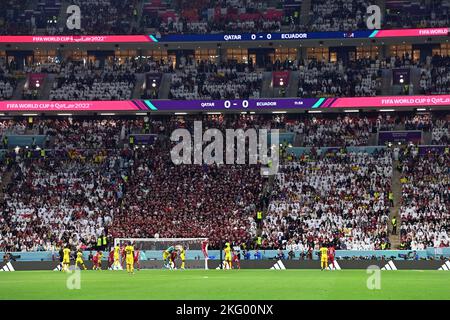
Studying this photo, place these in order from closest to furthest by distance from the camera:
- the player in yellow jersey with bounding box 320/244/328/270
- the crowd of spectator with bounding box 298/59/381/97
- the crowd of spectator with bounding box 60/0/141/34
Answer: the player in yellow jersey with bounding box 320/244/328/270, the crowd of spectator with bounding box 298/59/381/97, the crowd of spectator with bounding box 60/0/141/34

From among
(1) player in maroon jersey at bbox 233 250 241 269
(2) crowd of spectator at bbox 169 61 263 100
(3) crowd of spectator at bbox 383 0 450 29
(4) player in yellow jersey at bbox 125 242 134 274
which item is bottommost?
(1) player in maroon jersey at bbox 233 250 241 269

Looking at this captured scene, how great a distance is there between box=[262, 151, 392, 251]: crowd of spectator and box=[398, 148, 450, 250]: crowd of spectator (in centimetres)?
134

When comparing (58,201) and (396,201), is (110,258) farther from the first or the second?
(396,201)

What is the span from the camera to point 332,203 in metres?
63.1

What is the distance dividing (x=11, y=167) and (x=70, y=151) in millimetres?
5046

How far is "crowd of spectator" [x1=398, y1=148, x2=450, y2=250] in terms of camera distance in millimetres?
57375

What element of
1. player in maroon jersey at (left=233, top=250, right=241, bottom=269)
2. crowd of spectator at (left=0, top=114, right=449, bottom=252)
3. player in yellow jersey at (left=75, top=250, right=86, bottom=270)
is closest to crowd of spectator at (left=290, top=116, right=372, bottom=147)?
crowd of spectator at (left=0, top=114, right=449, bottom=252)

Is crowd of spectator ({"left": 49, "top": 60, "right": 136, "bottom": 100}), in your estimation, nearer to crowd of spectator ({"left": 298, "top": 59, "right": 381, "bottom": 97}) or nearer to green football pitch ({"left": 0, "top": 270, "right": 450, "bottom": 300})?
crowd of spectator ({"left": 298, "top": 59, "right": 381, "bottom": 97})

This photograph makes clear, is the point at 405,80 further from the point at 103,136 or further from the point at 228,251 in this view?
the point at 228,251

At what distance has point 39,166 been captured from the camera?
7250 cm

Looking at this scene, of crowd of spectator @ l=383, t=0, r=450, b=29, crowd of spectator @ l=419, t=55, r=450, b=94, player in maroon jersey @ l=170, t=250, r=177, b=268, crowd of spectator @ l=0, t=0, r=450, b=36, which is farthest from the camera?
crowd of spectator @ l=0, t=0, r=450, b=36

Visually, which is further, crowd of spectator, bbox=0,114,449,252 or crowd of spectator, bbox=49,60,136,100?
crowd of spectator, bbox=49,60,136,100

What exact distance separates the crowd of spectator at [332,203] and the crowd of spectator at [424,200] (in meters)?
1.34

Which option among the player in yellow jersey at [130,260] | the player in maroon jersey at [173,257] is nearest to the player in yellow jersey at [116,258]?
the player in maroon jersey at [173,257]
